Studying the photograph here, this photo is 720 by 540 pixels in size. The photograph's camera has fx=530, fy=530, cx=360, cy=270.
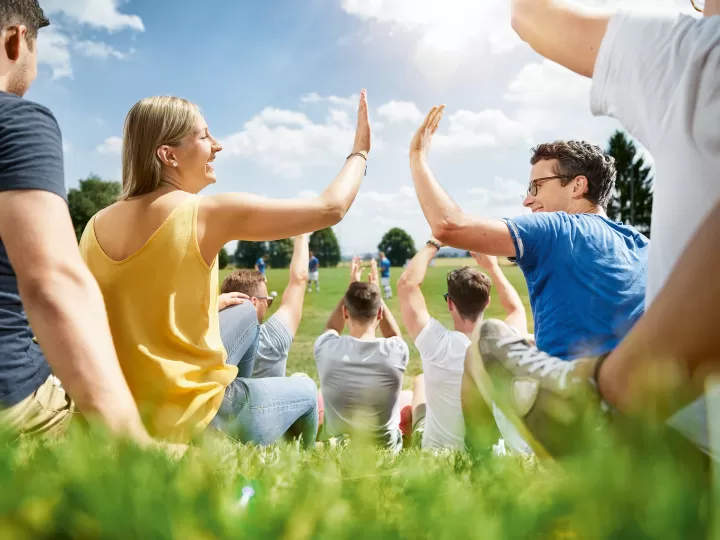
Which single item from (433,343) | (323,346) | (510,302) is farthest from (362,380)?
(510,302)

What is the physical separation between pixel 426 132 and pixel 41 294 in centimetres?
282

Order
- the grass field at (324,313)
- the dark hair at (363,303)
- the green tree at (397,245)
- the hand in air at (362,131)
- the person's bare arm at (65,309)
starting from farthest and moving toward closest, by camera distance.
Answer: the green tree at (397,245) < the grass field at (324,313) < the dark hair at (363,303) < the hand in air at (362,131) < the person's bare arm at (65,309)

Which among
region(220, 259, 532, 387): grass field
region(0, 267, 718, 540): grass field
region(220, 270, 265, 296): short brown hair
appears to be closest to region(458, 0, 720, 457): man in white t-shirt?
region(0, 267, 718, 540): grass field

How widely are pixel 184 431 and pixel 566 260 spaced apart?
2272 mm

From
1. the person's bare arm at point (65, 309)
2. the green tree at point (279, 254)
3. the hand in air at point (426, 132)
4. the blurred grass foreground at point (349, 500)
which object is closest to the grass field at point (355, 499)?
the blurred grass foreground at point (349, 500)

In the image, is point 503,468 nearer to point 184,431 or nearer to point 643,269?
point 184,431

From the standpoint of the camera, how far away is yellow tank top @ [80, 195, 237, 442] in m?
2.32

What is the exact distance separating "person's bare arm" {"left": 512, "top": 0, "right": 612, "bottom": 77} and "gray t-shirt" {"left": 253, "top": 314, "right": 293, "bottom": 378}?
3.72 m

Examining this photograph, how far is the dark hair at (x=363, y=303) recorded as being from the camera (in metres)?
5.66

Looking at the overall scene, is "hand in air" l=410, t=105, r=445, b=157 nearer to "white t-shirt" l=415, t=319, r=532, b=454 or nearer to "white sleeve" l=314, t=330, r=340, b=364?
"white t-shirt" l=415, t=319, r=532, b=454

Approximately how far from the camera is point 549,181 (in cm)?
430

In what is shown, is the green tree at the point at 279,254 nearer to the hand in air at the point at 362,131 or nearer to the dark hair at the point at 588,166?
the dark hair at the point at 588,166

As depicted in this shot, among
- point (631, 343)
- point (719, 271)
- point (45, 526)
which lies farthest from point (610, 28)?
point (45, 526)

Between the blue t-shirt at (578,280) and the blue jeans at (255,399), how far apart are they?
1.56 meters
